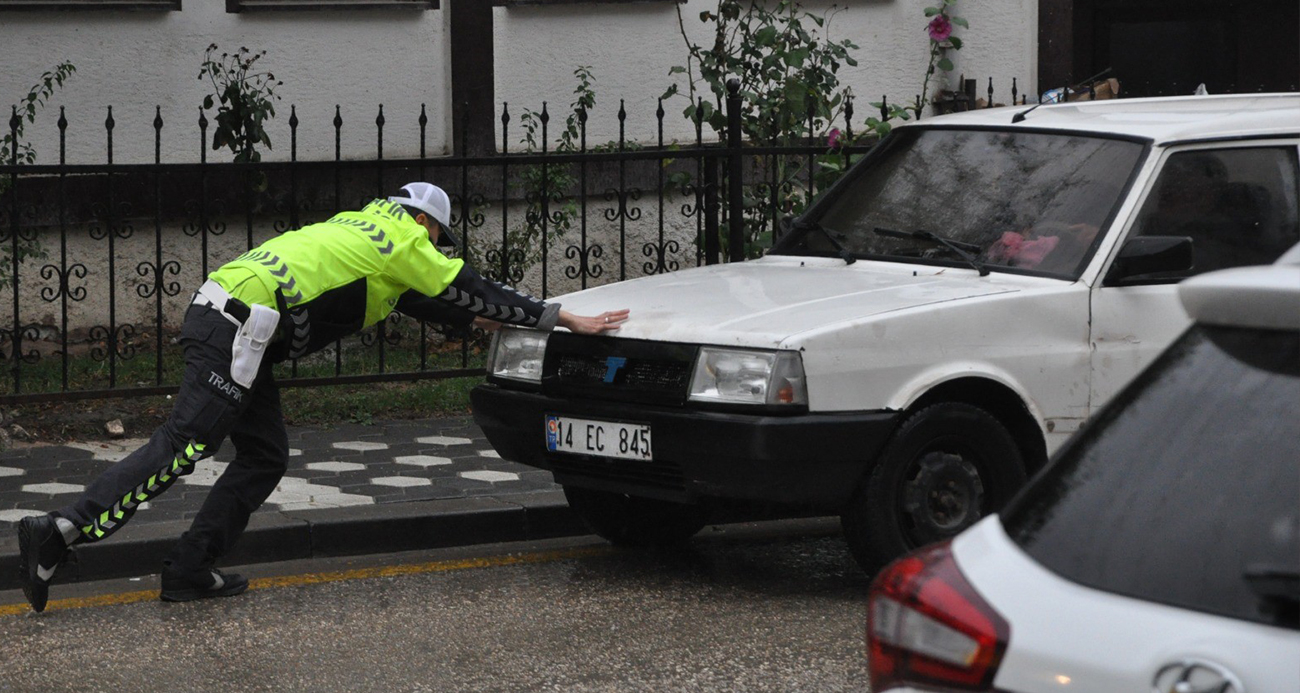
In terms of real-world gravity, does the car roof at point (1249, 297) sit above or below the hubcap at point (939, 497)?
above

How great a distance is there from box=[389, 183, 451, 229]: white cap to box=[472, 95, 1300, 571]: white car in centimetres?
52

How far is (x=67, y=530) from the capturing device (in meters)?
5.99

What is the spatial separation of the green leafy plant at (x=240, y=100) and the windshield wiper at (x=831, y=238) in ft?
14.9

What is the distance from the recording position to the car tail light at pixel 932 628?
8.13 feet

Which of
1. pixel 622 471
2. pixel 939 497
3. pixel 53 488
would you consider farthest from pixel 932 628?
pixel 53 488

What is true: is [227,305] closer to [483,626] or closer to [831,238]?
[483,626]

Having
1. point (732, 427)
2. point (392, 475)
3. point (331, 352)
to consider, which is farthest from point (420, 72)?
point (732, 427)

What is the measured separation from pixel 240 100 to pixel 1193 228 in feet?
21.6

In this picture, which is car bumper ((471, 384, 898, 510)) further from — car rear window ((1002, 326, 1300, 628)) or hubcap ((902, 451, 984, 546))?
car rear window ((1002, 326, 1300, 628))

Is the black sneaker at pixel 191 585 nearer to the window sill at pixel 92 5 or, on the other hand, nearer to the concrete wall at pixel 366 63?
the concrete wall at pixel 366 63

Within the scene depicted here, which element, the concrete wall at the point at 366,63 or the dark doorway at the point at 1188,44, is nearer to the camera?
the concrete wall at the point at 366,63

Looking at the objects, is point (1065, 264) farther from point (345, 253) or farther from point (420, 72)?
point (420, 72)

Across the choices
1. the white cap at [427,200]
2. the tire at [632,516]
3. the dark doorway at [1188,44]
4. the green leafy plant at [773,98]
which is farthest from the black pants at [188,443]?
the dark doorway at [1188,44]

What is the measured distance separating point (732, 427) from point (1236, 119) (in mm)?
2315
